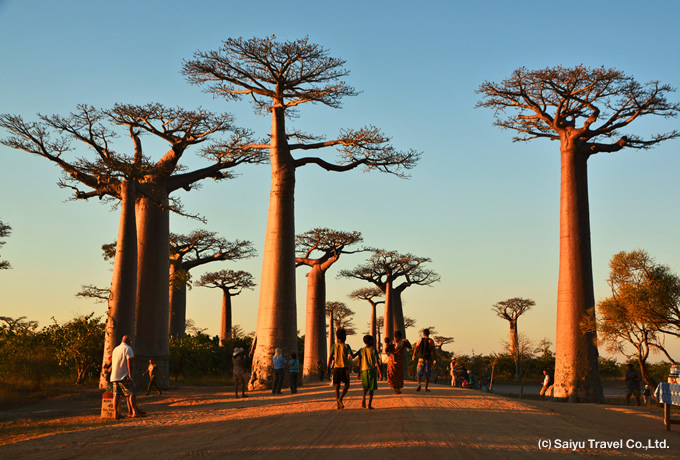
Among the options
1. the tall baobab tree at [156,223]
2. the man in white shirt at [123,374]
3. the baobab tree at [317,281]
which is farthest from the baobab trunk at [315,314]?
the man in white shirt at [123,374]

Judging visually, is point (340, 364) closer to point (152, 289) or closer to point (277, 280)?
point (277, 280)

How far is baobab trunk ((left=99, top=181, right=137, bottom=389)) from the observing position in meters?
19.0

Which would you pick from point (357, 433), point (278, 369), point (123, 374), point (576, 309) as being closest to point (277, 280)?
point (278, 369)

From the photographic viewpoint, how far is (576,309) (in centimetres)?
2111

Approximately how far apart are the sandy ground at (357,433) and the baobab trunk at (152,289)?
28.4 ft

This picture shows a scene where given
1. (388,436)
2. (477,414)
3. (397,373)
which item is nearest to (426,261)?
(397,373)

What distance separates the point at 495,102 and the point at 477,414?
1581 cm

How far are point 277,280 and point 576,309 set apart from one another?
962 centimetres

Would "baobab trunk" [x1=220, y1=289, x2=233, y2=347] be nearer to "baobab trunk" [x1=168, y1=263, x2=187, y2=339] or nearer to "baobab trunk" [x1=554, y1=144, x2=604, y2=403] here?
"baobab trunk" [x1=168, y1=263, x2=187, y2=339]

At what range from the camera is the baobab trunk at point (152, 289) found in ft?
71.8

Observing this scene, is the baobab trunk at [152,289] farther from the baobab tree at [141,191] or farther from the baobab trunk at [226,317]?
the baobab trunk at [226,317]

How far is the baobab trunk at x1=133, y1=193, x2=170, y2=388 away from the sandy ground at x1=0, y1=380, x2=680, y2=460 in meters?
8.65

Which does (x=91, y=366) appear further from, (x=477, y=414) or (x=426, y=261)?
(x=426, y=261)

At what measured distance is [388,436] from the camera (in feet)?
25.2
